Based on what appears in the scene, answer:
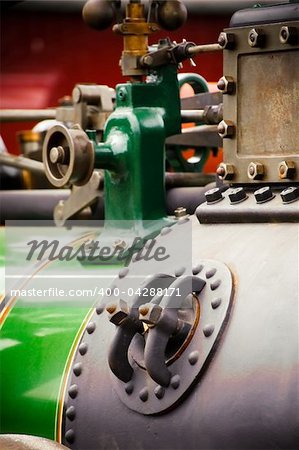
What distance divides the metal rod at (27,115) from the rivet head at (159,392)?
2625 mm

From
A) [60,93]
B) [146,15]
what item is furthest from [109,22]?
[60,93]

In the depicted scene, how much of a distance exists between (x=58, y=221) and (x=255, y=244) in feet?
5.11

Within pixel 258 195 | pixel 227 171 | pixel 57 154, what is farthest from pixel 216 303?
pixel 57 154

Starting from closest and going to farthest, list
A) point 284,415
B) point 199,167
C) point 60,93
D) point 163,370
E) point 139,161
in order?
point 284,415
point 163,370
point 139,161
point 199,167
point 60,93

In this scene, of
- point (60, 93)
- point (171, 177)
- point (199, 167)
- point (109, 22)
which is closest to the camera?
point (109, 22)

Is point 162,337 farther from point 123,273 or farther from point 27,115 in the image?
point 27,115

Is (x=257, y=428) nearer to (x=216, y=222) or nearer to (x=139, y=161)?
(x=216, y=222)

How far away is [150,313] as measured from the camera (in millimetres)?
2150

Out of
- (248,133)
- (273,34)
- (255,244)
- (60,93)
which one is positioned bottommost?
(60,93)

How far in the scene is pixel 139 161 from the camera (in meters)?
3.09

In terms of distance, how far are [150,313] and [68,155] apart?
0.86 meters

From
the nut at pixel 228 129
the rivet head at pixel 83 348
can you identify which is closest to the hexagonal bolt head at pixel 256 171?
the nut at pixel 228 129

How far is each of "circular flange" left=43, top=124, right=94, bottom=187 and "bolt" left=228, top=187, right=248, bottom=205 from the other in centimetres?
60

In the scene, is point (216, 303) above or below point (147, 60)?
below
